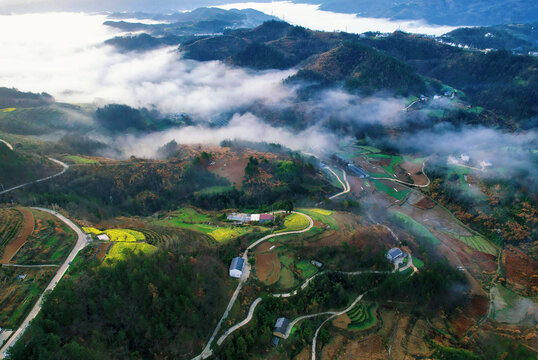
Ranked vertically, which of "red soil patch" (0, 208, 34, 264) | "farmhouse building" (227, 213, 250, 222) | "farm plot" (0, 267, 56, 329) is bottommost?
"farmhouse building" (227, 213, 250, 222)

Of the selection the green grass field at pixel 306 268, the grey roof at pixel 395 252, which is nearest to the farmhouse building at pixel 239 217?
the green grass field at pixel 306 268

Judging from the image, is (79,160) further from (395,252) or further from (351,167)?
(395,252)

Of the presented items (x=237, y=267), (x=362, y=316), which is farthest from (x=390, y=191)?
(x=237, y=267)

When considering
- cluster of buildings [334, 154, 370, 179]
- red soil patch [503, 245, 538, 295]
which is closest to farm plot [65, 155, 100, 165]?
cluster of buildings [334, 154, 370, 179]

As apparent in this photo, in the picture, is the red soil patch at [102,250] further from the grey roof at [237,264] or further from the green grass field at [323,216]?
the green grass field at [323,216]

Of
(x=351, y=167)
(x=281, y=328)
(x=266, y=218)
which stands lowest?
(x=351, y=167)

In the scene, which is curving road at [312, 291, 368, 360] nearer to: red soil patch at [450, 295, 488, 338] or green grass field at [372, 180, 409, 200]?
red soil patch at [450, 295, 488, 338]
